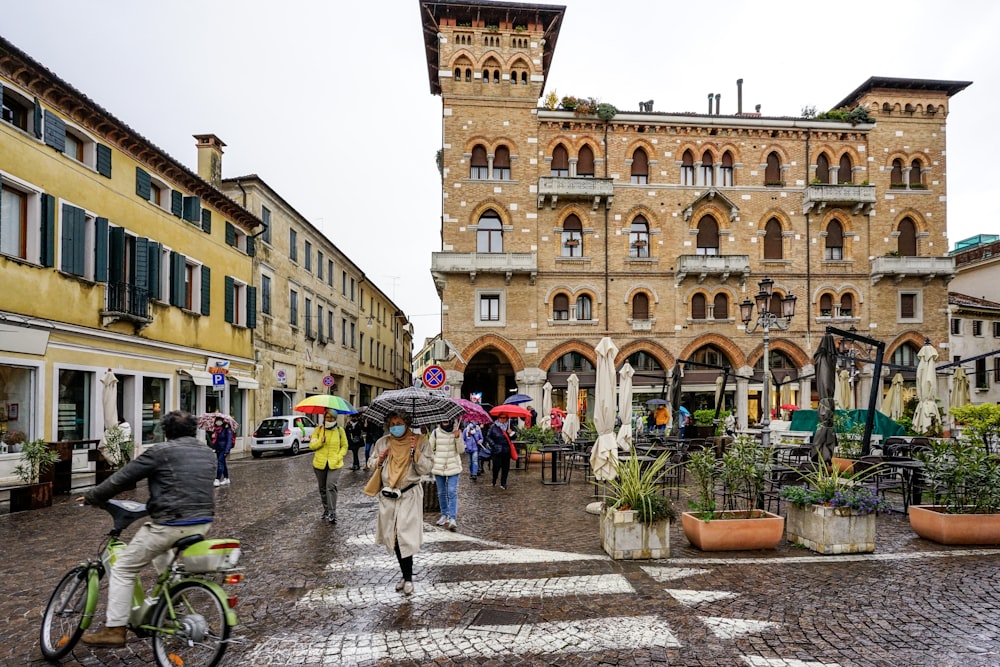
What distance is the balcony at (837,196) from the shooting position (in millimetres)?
28969

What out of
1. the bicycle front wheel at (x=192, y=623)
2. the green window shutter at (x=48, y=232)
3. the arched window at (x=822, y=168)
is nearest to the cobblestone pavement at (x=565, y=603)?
the bicycle front wheel at (x=192, y=623)

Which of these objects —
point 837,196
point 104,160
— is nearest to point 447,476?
point 104,160

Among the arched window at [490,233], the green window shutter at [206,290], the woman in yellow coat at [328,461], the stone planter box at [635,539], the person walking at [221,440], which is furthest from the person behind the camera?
the arched window at [490,233]

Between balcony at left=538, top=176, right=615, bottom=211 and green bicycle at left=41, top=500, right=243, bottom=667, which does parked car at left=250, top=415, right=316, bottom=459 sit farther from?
green bicycle at left=41, top=500, right=243, bottom=667

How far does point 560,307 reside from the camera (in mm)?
28766

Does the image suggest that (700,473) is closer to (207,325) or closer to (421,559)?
(421,559)

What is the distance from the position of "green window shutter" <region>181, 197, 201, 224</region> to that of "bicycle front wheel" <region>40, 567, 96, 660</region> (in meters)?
18.7

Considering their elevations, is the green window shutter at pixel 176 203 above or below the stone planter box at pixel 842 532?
above

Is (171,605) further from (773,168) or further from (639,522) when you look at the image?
(773,168)

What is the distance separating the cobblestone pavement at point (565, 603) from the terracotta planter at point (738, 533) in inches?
6.8

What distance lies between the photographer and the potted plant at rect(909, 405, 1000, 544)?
759cm

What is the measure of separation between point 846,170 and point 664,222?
382 inches

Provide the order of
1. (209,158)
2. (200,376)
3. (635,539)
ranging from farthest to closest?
(209,158) → (200,376) → (635,539)

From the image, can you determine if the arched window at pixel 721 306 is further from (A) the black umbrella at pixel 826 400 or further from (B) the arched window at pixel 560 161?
(A) the black umbrella at pixel 826 400
